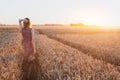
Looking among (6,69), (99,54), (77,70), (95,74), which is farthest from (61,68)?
(99,54)

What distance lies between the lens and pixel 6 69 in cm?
812

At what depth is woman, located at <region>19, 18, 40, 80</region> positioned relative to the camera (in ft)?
30.9

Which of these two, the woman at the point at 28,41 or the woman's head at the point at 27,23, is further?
the woman at the point at 28,41

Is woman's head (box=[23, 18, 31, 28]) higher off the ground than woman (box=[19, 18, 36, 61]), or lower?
higher

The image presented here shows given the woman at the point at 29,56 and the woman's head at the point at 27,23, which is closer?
the woman's head at the point at 27,23

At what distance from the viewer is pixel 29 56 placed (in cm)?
953

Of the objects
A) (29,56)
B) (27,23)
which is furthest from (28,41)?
(27,23)

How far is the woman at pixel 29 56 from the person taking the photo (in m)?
9.41

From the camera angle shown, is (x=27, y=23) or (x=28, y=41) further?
(x=28, y=41)

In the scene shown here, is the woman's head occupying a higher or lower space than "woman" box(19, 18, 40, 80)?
higher

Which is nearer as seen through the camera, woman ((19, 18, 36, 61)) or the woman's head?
the woman's head

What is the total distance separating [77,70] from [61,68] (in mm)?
618

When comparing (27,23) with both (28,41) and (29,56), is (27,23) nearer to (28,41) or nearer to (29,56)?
(28,41)

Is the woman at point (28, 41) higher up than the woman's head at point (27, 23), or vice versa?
the woman's head at point (27, 23)
